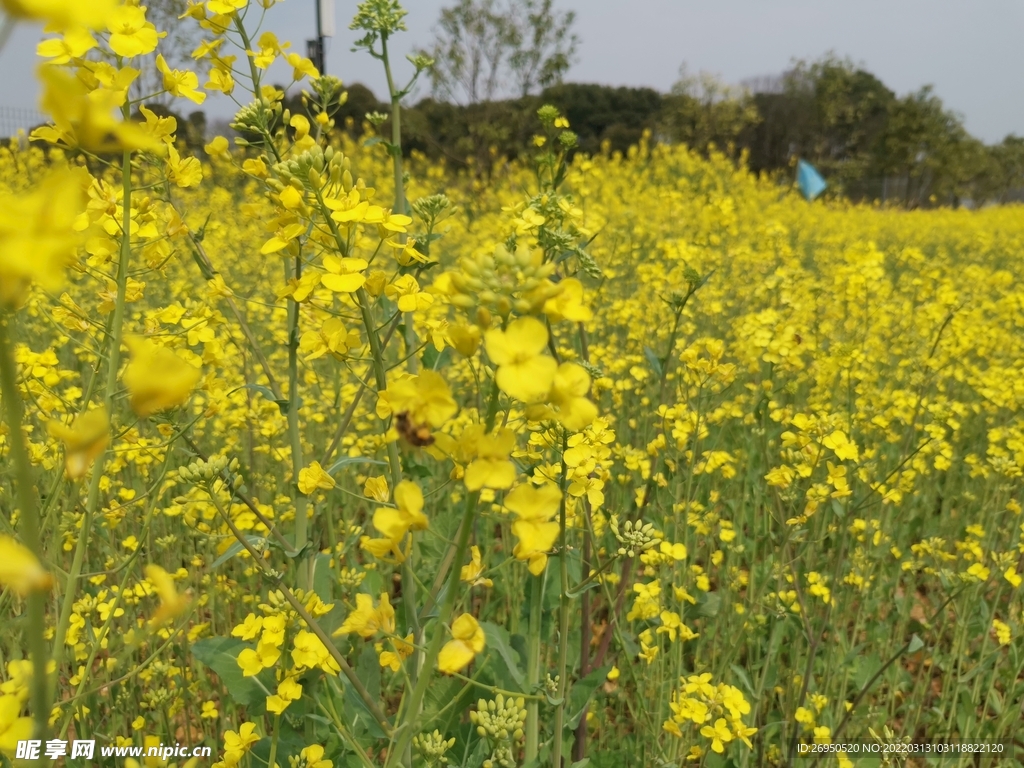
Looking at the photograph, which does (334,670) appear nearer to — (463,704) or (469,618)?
(463,704)

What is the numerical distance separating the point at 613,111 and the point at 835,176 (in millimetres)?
10528

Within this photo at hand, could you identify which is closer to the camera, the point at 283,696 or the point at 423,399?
the point at 423,399

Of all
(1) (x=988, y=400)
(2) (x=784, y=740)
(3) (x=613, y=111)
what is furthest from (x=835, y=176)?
(2) (x=784, y=740)

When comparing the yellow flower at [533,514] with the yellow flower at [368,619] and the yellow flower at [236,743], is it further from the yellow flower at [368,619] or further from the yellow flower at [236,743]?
the yellow flower at [236,743]

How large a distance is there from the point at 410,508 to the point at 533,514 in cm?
17

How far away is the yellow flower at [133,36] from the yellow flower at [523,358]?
3.15 ft

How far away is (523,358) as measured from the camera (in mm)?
801

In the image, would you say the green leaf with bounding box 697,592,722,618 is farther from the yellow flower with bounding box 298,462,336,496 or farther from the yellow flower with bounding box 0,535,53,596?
the yellow flower with bounding box 0,535,53,596

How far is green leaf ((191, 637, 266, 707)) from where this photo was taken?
1558 mm

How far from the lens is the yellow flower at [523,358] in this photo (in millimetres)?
764

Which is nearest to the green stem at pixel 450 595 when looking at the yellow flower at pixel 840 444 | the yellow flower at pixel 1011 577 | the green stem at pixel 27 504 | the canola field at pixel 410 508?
the canola field at pixel 410 508

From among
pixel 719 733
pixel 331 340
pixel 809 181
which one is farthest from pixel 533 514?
pixel 809 181

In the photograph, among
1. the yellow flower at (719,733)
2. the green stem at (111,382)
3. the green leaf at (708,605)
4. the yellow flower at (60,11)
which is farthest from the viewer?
the green leaf at (708,605)

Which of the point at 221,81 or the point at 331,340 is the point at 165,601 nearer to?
the point at 331,340
